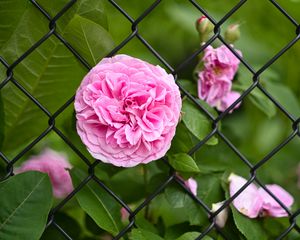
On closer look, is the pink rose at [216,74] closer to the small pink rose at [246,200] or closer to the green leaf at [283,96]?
the small pink rose at [246,200]

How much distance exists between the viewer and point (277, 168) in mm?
2547

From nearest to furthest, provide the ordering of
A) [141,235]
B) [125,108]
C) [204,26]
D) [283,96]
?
[125,108]
[141,235]
[204,26]
[283,96]

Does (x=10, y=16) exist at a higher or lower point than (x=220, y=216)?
higher

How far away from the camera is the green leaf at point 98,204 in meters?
1.40

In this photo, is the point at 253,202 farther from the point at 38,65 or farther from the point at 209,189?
the point at 38,65

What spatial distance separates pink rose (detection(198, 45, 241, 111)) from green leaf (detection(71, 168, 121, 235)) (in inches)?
10.4

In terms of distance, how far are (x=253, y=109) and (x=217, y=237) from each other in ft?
3.37

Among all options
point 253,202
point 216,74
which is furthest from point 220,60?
point 253,202

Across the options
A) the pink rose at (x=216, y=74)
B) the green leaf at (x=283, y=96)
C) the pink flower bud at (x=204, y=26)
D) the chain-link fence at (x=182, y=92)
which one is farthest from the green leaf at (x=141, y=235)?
the green leaf at (x=283, y=96)

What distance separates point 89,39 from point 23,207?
0.30m

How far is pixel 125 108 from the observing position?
129cm

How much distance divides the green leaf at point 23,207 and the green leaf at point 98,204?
8 cm

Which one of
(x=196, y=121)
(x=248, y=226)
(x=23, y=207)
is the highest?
(x=196, y=121)

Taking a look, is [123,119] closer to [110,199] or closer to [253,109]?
[110,199]
